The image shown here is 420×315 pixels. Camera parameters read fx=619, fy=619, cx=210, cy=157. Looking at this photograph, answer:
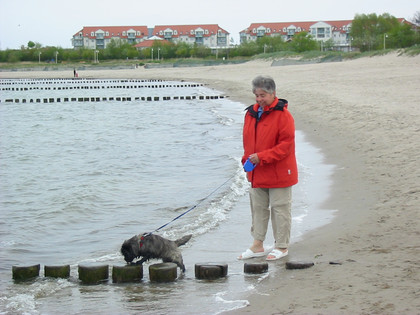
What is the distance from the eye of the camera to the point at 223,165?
13742 millimetres

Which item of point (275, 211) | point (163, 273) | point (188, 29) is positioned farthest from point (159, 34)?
point (163, 273)

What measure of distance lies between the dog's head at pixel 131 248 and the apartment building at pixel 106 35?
18902 centimetres

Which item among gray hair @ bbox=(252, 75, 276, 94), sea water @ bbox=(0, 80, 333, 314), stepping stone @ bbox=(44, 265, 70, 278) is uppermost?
gray hair @ bbox=(252, 75, 276, 94)

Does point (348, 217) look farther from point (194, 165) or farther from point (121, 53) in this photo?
point (121, 53)

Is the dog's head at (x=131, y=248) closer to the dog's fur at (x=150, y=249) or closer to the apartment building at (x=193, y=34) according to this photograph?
the dog's fur at (x=150, y=249)

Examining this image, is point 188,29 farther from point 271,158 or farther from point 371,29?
point 271,158

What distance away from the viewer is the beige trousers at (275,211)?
242 inches

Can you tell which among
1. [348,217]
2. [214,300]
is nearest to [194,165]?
[348,217]

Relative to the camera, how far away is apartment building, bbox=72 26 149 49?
192m

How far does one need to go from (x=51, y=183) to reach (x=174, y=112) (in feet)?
57.4

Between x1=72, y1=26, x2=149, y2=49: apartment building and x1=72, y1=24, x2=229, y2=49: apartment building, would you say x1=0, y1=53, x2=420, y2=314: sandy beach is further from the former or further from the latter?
x1=72, y1=26, x2=149, y2=49: apartment building

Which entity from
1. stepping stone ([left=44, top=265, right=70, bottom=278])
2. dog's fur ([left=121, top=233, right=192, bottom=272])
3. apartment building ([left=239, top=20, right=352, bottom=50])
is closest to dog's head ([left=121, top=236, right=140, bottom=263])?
dog's fur ([left=121, top=233, right=192, bottom=272])

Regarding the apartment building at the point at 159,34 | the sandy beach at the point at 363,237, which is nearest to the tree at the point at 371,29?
the apartment building at the point at 159,34

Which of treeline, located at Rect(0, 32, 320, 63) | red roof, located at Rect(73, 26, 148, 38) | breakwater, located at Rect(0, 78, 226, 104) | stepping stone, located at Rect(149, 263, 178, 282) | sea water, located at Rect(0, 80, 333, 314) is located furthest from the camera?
red roof, located at Rect(73, 26, 148, 38)
